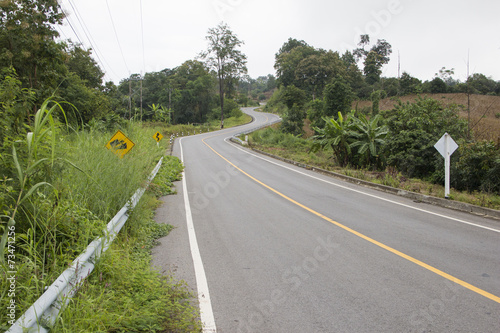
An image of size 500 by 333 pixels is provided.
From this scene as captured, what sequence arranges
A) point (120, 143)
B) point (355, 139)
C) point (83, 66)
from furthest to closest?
point (83, 66) → point (355, 139) → point (120, 143)

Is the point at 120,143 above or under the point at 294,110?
under

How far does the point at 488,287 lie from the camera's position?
4.38m

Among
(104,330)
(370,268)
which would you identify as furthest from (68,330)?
(370,268)

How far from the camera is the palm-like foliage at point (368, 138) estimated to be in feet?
57.4

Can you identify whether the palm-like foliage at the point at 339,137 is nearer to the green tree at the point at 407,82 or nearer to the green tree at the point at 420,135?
the green tree at the point at 420,135

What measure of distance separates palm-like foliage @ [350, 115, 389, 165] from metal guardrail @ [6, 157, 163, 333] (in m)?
15.2

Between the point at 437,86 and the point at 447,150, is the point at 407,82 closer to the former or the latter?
the point at 437,86

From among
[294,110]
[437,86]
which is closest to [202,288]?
[294,110]

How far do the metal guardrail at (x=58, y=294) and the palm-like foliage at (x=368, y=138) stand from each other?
50.0 feet

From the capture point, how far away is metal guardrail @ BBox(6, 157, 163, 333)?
2.72 m

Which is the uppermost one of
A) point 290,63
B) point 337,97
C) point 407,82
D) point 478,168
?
point 290,63

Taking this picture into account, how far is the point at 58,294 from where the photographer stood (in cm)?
311

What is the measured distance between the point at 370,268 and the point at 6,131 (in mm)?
5328

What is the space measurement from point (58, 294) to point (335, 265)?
373 centimetres
